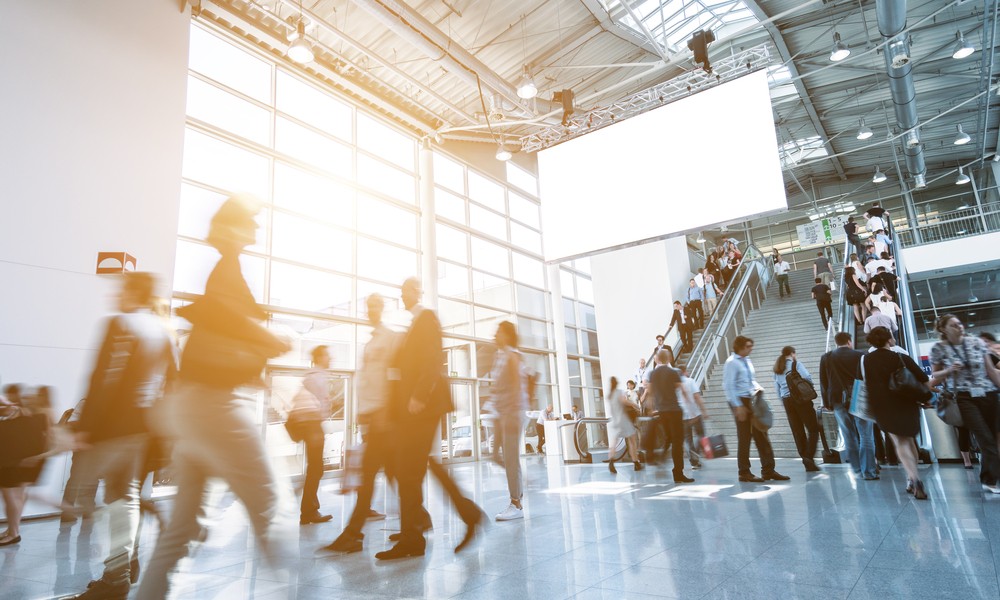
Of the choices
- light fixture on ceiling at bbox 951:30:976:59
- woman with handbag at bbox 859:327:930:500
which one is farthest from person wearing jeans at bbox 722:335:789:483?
light fixture on ceiling at bbox 951:30:976:59

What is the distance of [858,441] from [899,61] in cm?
941

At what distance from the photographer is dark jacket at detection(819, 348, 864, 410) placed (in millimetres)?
5859

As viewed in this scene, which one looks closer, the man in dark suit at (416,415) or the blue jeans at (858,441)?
the man in dark suit at (416,415)

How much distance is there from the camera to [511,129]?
54.5 feet

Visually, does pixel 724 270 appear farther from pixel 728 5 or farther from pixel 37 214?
pixel 37 214

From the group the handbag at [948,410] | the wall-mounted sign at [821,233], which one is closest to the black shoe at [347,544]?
the handbag at [948,410]

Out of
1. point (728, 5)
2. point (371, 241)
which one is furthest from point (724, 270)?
point (371, 241)

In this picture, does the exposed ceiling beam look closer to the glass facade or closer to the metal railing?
the metal railing

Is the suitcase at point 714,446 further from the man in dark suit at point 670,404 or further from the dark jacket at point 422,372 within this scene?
the dark jacket at point 422,372

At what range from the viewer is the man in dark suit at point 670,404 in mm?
6586

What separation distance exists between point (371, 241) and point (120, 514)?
11348mm

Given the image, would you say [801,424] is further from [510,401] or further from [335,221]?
[335,221]

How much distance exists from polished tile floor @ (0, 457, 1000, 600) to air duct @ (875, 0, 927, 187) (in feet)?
28.0

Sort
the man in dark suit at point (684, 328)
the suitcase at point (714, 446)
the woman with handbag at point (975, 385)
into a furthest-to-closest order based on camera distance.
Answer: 1. the man in dark suit at point (684, 328)
2. the suitcase at point (714, 446)
3. the woman with handbag at point (975, 385)
